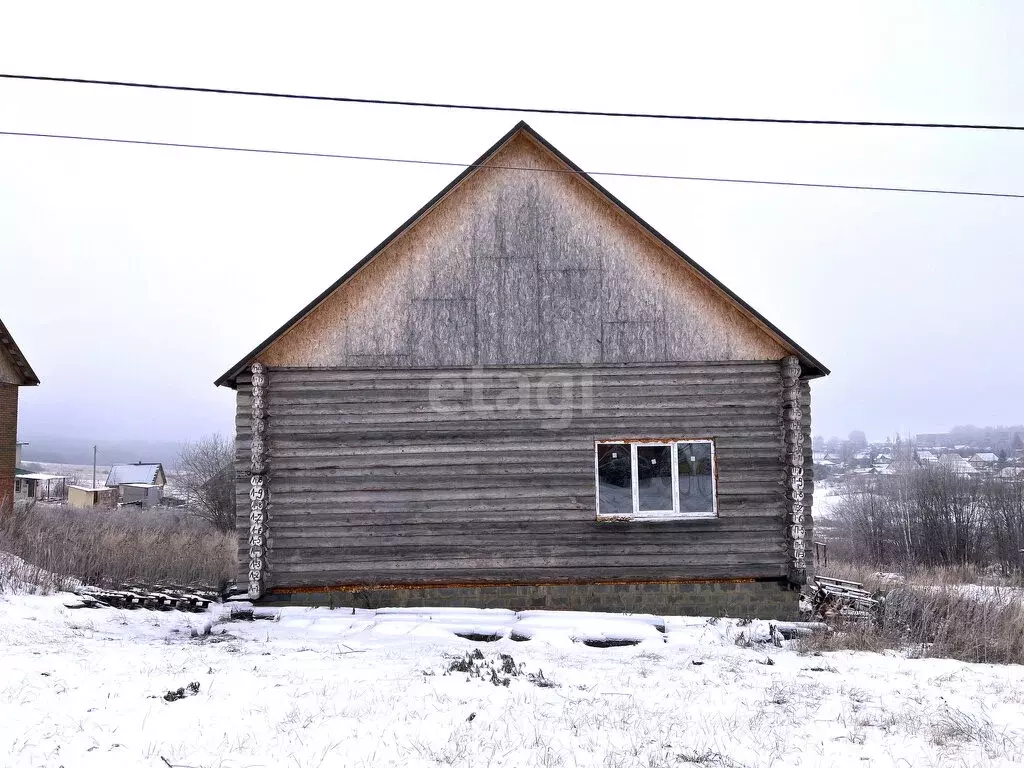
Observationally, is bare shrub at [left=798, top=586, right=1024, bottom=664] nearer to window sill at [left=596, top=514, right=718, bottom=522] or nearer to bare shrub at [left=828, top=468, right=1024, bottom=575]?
window sill at [left=596, top=514, right=718, bottom=522]

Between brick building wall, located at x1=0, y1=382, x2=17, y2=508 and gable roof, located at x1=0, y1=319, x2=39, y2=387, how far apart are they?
53 centimetres

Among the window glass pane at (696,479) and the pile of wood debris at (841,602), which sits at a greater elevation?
the window glass pane at (696,479)

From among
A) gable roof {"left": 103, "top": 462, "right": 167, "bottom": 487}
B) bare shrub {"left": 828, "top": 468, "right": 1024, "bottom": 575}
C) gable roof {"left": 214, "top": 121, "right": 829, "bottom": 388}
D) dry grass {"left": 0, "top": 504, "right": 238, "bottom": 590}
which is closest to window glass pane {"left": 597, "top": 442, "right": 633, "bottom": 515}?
gable roof {"left": 214, "top": 121, "right": 829, "bottom": 388}

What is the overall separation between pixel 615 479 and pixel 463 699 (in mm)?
5422

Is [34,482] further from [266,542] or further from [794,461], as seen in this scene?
[794,461]

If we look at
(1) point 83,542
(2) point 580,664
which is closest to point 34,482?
(1) point 83,542

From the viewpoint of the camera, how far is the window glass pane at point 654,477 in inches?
447

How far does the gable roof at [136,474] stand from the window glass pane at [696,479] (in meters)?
87.8

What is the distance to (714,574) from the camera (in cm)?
1130

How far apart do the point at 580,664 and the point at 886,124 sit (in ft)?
26.8

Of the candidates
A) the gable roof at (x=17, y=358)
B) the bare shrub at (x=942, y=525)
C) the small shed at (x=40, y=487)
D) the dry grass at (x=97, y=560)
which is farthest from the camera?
the small shed at (x=40, y=487)

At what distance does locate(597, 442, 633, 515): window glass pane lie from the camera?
1134 centimetres

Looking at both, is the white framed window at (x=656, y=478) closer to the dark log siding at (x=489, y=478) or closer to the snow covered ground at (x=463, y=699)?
the dark log siding at (x=489, y=478)

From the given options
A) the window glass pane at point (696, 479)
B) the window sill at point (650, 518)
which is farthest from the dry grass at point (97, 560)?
the window glass pane at point (696, 479)
